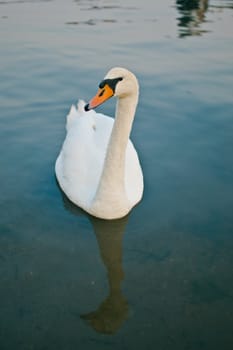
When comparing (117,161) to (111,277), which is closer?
(111,277)

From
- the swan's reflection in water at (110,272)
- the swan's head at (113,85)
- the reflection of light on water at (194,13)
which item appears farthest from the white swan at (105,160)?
the reflection of light on water at (194,13)

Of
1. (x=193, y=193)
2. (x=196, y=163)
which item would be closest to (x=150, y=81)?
(x=196, y=163)

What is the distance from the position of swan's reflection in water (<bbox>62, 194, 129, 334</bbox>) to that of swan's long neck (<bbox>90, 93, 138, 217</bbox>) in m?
0.24

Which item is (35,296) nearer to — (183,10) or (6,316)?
(6,316)

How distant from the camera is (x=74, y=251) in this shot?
525cm

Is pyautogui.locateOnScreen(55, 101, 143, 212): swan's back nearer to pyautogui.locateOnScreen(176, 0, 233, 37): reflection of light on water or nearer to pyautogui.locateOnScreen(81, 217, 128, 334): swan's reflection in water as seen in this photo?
pyautogui.locateOnScreen(81, 217, 128, 334): swan's reflection in water

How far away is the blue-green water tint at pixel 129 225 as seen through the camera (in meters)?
4.26

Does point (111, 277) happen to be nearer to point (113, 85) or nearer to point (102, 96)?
point (102, 96)

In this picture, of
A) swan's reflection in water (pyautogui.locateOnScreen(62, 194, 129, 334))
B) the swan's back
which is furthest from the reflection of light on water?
swan's reflection in water (pyautogui.locateOnScreen(62, 194, 129, 334))

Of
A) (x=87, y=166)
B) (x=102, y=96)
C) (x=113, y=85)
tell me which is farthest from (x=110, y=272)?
(x=113, y=85)

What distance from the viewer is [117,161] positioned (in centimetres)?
548

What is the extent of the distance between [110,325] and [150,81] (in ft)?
24.7

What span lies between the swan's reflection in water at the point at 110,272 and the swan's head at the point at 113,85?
5.33 feet

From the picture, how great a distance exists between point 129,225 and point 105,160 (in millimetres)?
871
